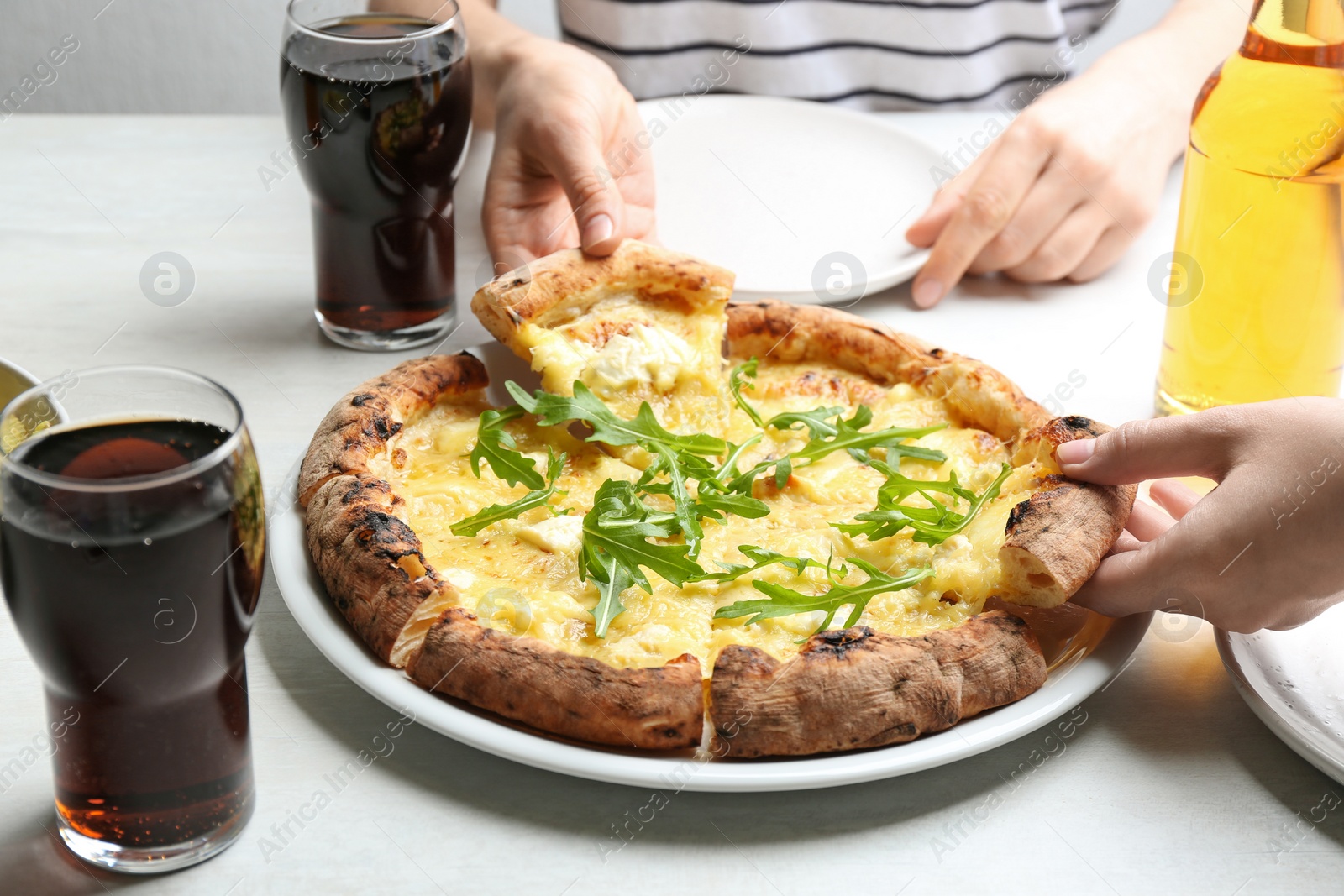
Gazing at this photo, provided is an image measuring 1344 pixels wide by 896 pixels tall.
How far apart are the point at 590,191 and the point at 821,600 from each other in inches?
44.4

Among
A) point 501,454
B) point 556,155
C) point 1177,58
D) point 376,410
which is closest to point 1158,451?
point 501,454

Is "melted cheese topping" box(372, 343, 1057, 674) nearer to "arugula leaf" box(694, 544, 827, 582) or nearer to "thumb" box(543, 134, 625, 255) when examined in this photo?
"arugula leaf" box(694, 544, 827, 582)

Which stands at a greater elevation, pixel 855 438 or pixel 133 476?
pixel 133 476

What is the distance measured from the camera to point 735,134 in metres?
3.43

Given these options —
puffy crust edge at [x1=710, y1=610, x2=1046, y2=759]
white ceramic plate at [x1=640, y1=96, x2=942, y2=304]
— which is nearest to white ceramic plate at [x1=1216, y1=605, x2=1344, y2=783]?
puffy crust edge at [x1=710, y1=610, x2=1046, y2=759]

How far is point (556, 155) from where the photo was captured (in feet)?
8.71

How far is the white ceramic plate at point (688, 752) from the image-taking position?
146cm

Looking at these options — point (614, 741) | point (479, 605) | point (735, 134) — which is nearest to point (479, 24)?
point (735, 134)

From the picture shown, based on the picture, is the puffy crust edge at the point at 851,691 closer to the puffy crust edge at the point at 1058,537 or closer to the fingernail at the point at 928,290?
the puffy crust edge at the point at 1058,537

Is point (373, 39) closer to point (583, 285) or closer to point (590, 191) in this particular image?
point (590, 191)

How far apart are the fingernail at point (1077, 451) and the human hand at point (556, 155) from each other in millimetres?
996

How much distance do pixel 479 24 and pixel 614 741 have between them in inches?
95.9

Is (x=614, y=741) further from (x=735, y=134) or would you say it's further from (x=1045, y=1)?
(x=1045, y=1)

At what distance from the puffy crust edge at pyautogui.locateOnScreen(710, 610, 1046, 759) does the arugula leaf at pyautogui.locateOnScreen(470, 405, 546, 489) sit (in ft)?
1.79
